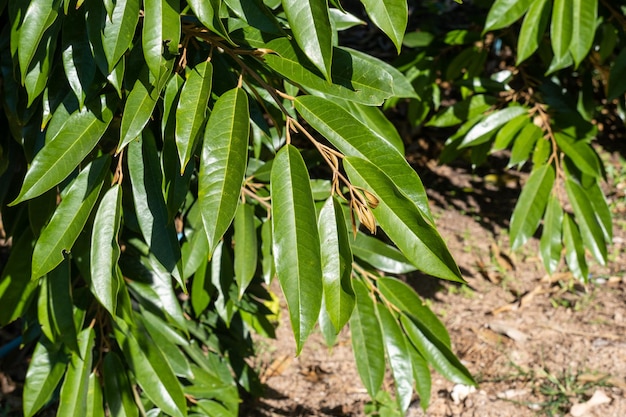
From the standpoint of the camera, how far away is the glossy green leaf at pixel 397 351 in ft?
5.24

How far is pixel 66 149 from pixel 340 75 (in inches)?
18.0

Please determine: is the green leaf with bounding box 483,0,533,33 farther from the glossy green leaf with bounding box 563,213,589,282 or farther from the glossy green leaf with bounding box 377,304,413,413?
the glossy green leaf with bounding box 377,304,413,413

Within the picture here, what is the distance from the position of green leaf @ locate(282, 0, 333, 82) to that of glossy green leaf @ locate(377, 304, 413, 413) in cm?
75

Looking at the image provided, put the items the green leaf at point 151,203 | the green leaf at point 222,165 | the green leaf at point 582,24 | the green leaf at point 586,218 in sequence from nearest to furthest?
the green leaf at point 222,165, the green leaf at point 151,203, the green leaf at point 582,24, the green leaf at point 586,218

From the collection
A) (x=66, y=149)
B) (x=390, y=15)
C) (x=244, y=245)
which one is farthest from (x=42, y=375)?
(x=390, y=15)

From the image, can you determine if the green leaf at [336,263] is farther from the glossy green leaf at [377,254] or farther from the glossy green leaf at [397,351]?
the glossy green leaf at [377,254]

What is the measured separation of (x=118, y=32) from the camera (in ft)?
3.52

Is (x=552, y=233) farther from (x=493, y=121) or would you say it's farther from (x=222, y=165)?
(x=222, y=165)

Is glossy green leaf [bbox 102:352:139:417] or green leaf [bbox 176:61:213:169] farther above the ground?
green leaf [bbox 176:61:213:169]

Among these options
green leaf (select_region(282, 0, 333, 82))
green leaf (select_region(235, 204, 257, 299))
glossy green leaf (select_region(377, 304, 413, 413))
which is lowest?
glossy green leaf (select_region(377, 304, 413, 413))

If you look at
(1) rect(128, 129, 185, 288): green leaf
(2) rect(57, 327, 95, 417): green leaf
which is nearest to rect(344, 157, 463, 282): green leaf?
(1) rect(128, 129, 185, 288): green leaf

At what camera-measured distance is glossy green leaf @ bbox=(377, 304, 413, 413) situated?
160 cm

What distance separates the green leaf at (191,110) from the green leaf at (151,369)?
2.33 feet

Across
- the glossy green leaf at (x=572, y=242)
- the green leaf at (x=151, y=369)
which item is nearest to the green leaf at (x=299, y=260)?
the green leaf at (x=151, y=369)
